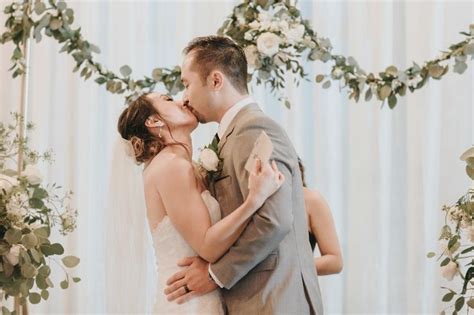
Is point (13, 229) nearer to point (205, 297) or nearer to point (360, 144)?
point (205, 297)

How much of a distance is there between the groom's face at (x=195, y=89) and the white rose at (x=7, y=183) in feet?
2.02

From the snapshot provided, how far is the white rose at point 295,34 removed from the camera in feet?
10.6

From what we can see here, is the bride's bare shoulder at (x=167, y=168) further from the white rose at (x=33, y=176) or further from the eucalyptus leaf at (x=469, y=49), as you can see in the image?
the eucalyptus leaf at (x=469, y=49)

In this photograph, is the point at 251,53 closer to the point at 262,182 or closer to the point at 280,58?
the point at 280,58

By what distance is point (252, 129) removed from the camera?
242cm

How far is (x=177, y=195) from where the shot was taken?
247 centimetres

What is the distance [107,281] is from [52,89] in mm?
1996

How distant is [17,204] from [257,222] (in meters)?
0.63

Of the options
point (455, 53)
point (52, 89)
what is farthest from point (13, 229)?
point (52, 89)

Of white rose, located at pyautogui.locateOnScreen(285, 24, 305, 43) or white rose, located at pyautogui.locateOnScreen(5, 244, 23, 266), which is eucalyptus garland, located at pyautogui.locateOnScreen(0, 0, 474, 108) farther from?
white rose, located at pyautogui.locateOnScreen(5, 244, 23, 266)

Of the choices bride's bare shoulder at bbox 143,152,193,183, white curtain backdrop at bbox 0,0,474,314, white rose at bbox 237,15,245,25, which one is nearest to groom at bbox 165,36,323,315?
bride's bare shoulder at bbox 143,152,193,183

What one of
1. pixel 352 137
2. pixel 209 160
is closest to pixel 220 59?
pixel 209 160

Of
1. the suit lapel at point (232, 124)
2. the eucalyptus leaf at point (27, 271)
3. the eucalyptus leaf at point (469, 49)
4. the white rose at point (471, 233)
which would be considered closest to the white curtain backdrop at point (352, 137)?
the eucalyptus leaf at point (469, 49)

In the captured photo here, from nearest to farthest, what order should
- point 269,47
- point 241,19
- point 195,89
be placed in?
point 195,89 → point 269,47 → point 241,19
